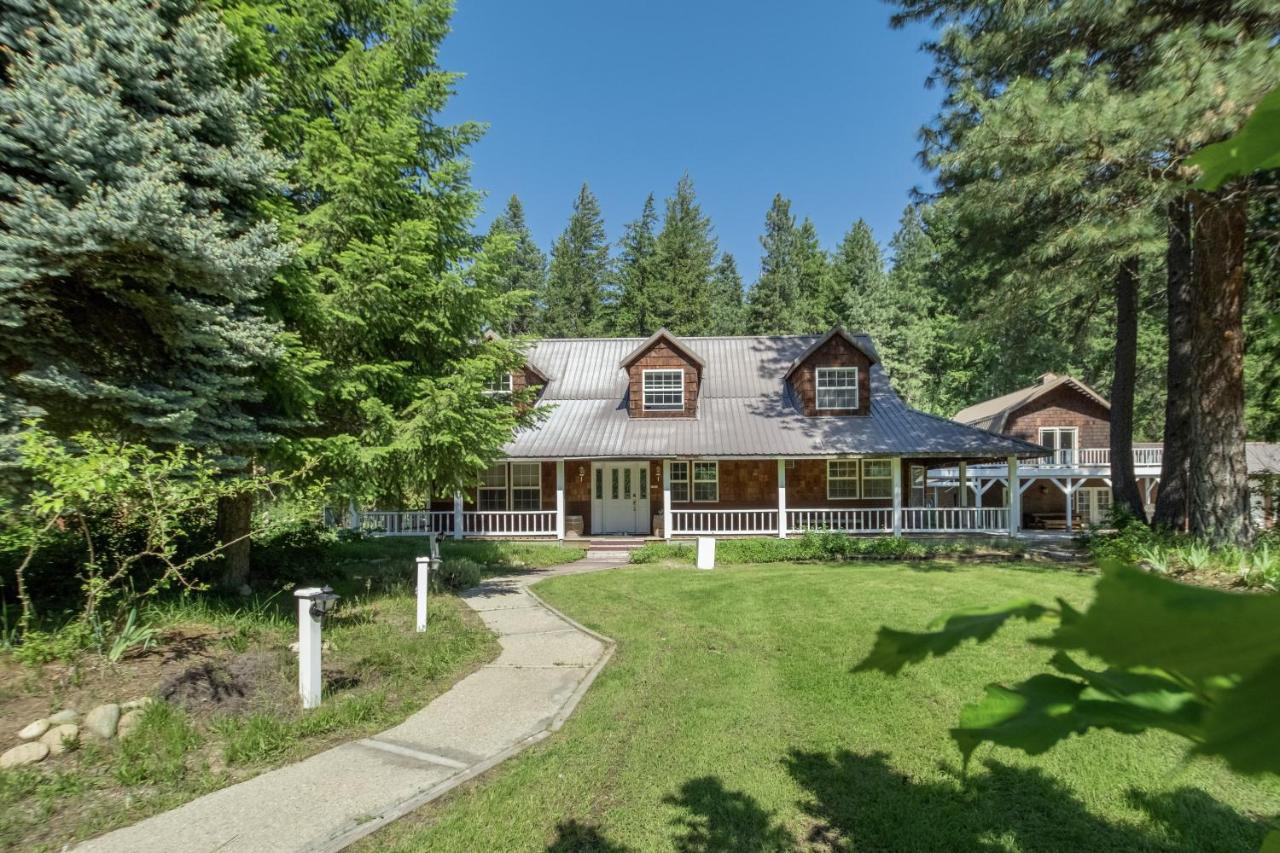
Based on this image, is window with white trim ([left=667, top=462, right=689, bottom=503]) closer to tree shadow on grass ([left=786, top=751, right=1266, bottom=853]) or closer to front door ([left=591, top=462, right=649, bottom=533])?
front door ([left=591, top=462, right=649, bottom=533])

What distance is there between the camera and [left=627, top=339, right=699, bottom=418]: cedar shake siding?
20.5 meters

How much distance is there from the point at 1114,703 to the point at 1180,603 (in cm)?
36

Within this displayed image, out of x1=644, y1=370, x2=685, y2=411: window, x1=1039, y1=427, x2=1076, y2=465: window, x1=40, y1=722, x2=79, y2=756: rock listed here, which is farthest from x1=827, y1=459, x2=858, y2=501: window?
x1=40, y1=722, x2=79, y2=756: rock

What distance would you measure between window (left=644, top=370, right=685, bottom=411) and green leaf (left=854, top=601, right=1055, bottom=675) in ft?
65.4

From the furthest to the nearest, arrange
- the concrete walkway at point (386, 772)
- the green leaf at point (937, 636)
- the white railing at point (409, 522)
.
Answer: the white railing at point (409, 522) < the concrete walkway at point (386, 772) < the green leaf at point (937, 636)

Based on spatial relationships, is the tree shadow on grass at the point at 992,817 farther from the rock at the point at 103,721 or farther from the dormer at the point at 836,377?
the dormer at the point at 836,377

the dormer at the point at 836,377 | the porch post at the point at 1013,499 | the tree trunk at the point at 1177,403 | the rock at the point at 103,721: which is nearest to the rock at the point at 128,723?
the rock at the point at 103,721

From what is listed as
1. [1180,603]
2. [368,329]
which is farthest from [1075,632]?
[368,329]

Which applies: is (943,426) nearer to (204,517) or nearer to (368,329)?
(368,329)

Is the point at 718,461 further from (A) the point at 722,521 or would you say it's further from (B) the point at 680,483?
(A) the point at 722,521

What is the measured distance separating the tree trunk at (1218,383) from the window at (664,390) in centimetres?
1259

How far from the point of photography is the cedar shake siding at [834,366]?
1991cm

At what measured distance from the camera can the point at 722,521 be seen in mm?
19609

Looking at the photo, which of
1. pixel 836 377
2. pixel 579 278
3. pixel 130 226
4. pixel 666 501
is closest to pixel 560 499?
pixel 666 501
